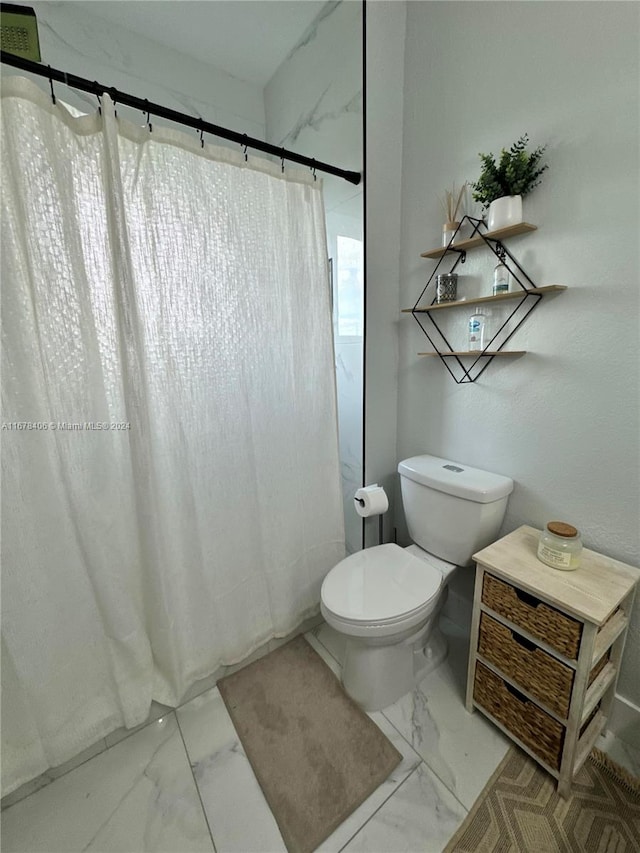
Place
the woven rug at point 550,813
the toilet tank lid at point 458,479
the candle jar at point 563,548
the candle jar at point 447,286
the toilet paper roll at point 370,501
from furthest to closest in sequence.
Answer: the toilet paper roll at point 370,501, the candle jar at point 447,286, the toilet tank lid at point 458,479, the candle jar at point 563,548, the woven rug at point 550,813

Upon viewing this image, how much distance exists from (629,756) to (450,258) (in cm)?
175

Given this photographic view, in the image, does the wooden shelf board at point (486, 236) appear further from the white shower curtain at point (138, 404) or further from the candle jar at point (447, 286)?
the white shower curtain at point (138, 404)

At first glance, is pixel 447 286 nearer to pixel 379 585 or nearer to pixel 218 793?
pixel 379 585

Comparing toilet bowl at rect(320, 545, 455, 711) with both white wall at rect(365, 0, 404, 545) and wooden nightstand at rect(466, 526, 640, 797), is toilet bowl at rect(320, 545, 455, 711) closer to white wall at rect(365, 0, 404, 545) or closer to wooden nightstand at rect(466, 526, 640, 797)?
wooden nightstand at rect(466, 526, 640, 797)

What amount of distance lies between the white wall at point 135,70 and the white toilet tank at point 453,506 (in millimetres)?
1773

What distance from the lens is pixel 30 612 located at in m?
0.98

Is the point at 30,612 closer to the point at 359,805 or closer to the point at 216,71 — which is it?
the point at 359,805

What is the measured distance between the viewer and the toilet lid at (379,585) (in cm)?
116

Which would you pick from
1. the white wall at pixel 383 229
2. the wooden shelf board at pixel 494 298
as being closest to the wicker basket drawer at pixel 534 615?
the white wall at pixel 383 229

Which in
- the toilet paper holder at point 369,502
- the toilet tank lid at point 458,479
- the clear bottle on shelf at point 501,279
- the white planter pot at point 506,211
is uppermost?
the white planter pot at point 506,211

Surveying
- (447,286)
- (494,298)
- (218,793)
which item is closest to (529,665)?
(218,793)

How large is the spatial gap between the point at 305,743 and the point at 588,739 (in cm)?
87

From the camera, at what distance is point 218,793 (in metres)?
1.06

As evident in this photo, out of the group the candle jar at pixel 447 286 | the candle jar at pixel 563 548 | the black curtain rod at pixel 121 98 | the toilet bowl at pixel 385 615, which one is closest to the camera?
the black curtain rod at pixel 121 98
